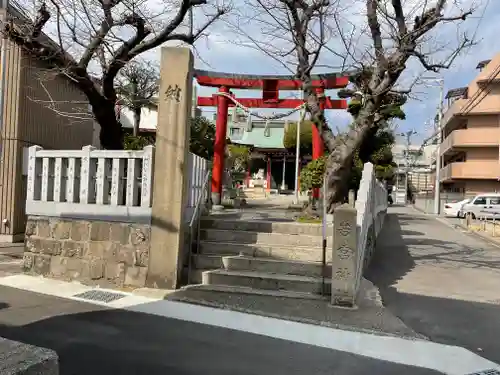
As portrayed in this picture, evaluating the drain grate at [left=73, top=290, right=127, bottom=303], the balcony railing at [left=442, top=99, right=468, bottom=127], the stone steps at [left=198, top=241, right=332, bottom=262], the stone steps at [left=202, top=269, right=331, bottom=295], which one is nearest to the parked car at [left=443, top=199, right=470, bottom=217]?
the balcony railing at [left=442, top=99, right=468, bottom=127]

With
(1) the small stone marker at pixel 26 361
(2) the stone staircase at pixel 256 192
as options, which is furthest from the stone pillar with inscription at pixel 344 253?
(2) the stone staircase at pixel 256 192

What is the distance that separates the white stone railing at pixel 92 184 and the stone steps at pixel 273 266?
1.56 meters

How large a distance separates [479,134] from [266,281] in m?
36.7

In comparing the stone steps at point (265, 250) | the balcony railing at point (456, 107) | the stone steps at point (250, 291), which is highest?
the balcony railing at point (456, 107)

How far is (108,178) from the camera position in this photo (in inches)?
316

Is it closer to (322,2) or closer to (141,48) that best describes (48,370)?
(141,48)

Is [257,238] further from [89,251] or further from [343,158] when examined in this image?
[343,158]

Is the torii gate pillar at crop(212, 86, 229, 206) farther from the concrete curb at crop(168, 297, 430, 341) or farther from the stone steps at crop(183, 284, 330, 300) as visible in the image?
the concrete curb at crop(168, 297, 430, 341)

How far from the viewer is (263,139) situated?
1606 inches

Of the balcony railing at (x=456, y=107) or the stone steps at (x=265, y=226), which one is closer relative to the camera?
the stone steps at (x=265, y=226)

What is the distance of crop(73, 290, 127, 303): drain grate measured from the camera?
6.83m

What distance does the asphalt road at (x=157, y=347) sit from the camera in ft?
14.3

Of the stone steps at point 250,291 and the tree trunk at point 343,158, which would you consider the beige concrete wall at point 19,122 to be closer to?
the stone steps at point 250,291

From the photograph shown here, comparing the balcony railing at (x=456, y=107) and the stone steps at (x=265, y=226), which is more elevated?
the balcony railing at (x=456, y=107)
